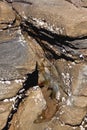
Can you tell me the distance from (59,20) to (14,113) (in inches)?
56.4

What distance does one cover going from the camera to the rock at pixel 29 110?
5.54 m

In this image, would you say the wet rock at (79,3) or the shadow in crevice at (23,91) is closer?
the shadow in crevice at (23,91)

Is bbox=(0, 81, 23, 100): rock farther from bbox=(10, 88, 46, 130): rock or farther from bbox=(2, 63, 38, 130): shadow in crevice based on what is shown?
bbox=(10, 88, 46, 130): rock

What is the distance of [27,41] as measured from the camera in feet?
18.8

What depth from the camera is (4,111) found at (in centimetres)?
536

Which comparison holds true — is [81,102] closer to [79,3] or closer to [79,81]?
[79,81]

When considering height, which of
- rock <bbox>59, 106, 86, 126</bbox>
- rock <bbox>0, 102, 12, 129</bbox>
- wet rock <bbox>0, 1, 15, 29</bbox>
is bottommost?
rock <bbox>59, 106, 86, 126</bbox>

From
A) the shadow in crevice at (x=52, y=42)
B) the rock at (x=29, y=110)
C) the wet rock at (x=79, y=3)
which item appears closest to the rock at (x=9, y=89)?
the rock at (x=29, y=110)

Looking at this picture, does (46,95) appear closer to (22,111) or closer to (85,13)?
(22,111)


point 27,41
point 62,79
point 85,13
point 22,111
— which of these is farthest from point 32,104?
point 85,13

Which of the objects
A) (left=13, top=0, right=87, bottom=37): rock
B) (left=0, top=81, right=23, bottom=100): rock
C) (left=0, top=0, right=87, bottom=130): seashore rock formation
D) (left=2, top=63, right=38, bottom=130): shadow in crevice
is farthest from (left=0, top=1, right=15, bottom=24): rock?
(left=0, top=81, right=23, bottom=100): rock

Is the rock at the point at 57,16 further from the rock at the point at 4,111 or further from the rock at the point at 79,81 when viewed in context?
the rock at the point at 4,111

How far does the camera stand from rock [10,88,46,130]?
5.54 meters

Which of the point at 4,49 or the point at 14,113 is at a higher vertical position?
the point at 4,49
